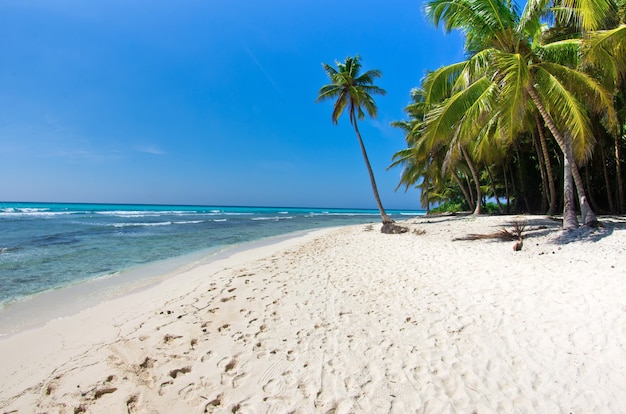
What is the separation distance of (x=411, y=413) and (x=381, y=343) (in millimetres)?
1029

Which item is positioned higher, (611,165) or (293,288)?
(611,165)

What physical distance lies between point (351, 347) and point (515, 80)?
25.6 feet

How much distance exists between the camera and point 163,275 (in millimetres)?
7695

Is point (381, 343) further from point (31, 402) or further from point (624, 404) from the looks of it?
point (31, 402)

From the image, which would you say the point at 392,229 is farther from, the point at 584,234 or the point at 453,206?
the point at 453,206

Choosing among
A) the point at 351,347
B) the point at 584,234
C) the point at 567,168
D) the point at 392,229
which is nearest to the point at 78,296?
the point at 351,347

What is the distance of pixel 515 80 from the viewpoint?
732 cm

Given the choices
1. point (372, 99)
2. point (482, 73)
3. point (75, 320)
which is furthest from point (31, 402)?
point (372, 99)

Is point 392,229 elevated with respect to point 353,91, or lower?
lower

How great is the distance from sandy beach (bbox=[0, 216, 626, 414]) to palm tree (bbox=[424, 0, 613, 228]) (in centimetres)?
380

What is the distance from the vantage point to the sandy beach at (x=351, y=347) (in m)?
Answer: 2.53

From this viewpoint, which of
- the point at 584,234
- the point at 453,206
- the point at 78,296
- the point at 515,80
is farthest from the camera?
the point at 453,206

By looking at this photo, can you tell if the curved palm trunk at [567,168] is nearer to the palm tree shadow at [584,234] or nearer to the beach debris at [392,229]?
the palm tree shadow at [584,234]

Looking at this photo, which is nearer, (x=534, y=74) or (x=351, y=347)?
(x=351, y=347)
